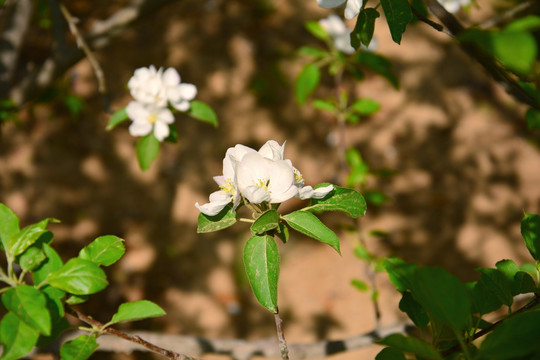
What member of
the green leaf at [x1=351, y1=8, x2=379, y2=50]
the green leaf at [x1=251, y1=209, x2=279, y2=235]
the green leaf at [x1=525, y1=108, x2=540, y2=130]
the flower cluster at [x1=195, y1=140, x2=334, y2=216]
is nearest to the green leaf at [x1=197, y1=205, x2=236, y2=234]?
the flower cluster at [x1=195, y1=140, x2=334, y2=216]

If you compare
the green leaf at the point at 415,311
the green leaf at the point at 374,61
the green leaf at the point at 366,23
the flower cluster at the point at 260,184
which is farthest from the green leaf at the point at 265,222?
the green leaf at the point at 374,61

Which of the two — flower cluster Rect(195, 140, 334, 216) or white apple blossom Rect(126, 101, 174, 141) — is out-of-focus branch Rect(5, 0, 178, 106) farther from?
flower cluster Rect(195, 140, 334, 216)

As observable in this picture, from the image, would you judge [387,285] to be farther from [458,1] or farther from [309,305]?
[458,1]

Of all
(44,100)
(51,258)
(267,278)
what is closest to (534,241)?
A: (267,278)

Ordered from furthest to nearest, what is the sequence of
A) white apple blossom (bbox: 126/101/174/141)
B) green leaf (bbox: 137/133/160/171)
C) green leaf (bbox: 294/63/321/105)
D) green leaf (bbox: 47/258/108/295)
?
green leaf (bbox: 294/63/321/105)
green leaf (bbox: 137/133/160/171)
white apple blossom (bbox: 126/101/174/141)
green leaf (bbox: 47/258/108/295)

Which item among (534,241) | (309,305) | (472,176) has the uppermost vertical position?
(534,241)

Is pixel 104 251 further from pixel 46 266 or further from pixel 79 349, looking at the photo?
pixel 79 349
